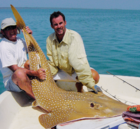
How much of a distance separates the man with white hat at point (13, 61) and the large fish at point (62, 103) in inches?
6.0

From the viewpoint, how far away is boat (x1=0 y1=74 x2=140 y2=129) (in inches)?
90.9

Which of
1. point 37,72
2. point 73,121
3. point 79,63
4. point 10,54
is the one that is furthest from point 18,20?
point 73,121

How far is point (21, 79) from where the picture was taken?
3064 mm

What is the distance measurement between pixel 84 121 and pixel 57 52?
154 cm

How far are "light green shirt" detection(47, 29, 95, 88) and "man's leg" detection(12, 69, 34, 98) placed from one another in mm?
667

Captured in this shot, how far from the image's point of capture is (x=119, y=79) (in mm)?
4070

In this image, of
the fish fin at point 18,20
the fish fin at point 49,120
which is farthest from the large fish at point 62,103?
the fish fin at point 18,20

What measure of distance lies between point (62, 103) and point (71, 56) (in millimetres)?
928

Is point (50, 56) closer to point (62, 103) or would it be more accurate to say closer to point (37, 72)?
point (37, 72)


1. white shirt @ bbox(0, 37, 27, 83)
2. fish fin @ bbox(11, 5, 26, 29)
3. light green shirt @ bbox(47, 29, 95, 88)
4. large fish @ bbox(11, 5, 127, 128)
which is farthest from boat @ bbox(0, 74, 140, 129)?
fish fin @ bbox(11, 5, 26, 29)

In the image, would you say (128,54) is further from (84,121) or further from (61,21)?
(84,121)

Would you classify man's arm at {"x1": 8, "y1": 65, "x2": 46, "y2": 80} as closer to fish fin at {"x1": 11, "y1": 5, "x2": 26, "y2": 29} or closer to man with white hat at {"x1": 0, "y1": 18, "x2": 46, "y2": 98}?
man with white hat at {"x1": 0, "y1": 18, "x2": 46, "y2": 98}

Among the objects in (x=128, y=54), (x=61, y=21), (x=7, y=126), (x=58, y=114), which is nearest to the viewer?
(x=58, y=114)

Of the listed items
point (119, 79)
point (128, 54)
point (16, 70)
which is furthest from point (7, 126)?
point (128, 54)
